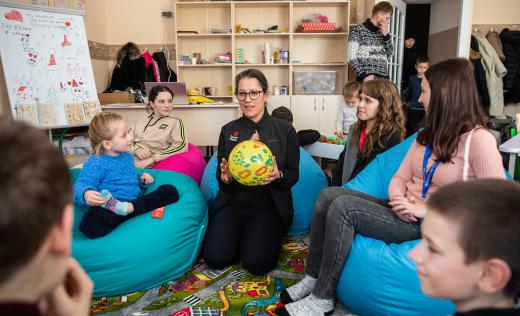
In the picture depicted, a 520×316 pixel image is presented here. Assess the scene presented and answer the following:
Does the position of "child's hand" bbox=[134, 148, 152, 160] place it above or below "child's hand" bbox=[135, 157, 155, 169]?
above

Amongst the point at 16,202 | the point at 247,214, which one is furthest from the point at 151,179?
the point at 16,202

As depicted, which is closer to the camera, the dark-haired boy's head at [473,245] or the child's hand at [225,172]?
the dark-haired boy's head at [473,245]

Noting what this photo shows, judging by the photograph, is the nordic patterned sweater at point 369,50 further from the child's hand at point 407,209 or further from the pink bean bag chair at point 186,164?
the child's hand at point 407,209

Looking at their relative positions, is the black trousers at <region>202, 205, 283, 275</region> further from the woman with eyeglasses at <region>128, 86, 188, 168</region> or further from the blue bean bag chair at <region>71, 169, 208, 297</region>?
the woman with eyeglasses at <region>128, 86, 188, 168</region>

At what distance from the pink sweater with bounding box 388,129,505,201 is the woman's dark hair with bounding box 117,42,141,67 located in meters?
4.83

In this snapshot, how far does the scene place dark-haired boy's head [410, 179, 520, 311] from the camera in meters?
0.81

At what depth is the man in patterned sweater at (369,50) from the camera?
485cm

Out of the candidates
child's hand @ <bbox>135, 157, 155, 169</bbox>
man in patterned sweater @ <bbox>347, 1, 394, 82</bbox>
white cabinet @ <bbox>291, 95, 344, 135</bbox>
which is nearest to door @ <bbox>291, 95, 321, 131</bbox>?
white cabinet @ <bbox>291, 95, 344, 135</bbox>

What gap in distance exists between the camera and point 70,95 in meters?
3.86

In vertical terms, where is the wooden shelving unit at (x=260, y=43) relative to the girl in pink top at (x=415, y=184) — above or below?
above

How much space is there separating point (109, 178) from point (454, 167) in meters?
1.75

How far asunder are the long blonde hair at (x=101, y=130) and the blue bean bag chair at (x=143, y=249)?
1.23 ft

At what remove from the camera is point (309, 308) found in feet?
5.99

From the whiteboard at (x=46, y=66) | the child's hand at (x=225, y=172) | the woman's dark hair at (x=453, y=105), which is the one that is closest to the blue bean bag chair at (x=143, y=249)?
the child's hand at (x=225, y=172)
